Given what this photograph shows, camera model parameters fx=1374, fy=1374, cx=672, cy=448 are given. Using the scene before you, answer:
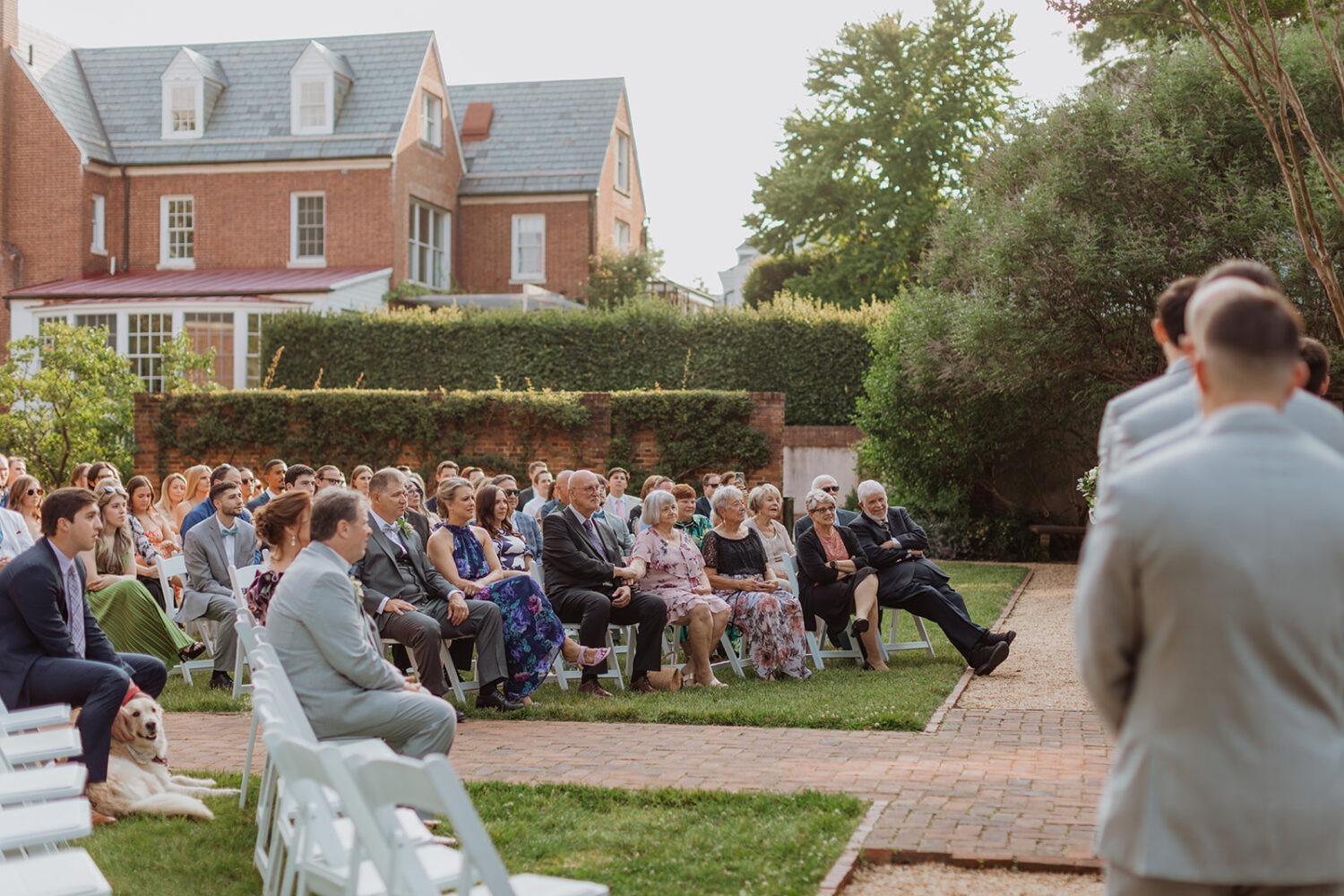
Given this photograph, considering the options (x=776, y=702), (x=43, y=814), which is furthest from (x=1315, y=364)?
(x=776, y=702)

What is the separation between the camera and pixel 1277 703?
2705 millimetres

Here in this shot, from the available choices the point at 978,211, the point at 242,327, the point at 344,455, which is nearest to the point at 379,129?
the point at 242,327

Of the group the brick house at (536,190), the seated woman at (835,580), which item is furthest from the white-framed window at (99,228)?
the seated woman at (835,580)

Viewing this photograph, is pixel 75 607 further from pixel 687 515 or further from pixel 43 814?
pixel 687 515

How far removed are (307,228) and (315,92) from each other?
3.64 meters

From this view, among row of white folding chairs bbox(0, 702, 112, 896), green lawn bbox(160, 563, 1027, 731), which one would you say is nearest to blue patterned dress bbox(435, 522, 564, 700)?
green lawn bbox(160, 563, 1027, 731)

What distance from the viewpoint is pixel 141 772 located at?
707cm

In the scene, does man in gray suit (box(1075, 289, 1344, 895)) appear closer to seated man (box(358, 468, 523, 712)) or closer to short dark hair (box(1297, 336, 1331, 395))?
short dark hair (box(1297, 336, 1331, 395))

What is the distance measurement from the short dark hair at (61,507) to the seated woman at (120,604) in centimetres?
344

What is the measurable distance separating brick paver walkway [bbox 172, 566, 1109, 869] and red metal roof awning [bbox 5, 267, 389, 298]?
961 inches

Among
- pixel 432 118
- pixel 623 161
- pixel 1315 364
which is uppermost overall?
pixel 432 118

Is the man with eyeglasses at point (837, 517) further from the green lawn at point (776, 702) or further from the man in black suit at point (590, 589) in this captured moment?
the man in black suit at point (590, 589)

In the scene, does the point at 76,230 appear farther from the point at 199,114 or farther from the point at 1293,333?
the point at 1293,333

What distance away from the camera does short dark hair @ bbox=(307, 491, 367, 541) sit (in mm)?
6402
